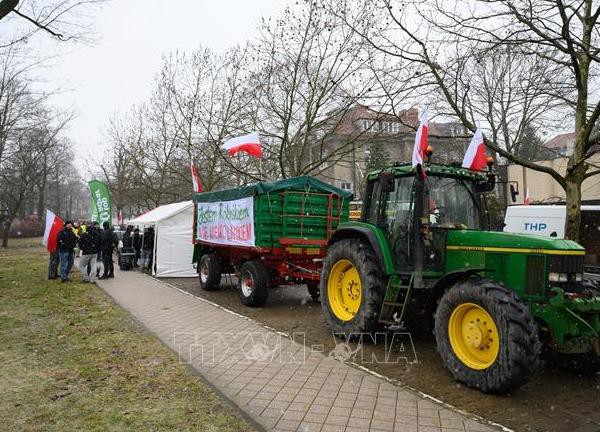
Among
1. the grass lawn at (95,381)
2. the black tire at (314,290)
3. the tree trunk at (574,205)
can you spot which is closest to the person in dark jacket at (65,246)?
the grass lawn at (95,381)

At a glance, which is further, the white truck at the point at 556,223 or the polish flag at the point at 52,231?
the polish flag at the point at 52,231

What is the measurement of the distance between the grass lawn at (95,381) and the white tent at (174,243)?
6.41m

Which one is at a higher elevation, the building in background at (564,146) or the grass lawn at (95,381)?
the building in background at (564,146)

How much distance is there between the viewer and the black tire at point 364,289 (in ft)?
21.8

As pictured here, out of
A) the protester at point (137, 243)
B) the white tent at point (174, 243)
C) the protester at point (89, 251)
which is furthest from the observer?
the protester at point (137, 243)

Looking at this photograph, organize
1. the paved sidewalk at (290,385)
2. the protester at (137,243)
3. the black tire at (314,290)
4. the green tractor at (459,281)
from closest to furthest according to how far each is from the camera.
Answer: the paved sidewalk at (290,385) < the green tractor at (459,281) < the black tire at (314,290) < the protester at (137,243)

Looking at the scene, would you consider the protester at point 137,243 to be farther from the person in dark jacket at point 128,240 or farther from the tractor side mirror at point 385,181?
the tractor side mirror at point 385,181

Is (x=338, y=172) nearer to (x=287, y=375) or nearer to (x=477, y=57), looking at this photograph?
(x=477, y=57)

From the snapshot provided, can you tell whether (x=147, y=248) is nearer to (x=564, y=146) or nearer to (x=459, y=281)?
(x=459, y=281)

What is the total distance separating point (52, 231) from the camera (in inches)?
579

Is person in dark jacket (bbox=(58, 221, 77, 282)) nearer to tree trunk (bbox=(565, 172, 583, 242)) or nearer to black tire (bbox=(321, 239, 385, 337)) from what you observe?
black tire (bbox=(321, 239, 385, 337))

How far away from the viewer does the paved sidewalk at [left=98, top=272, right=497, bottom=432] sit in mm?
4277

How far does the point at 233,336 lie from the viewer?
24.2ft

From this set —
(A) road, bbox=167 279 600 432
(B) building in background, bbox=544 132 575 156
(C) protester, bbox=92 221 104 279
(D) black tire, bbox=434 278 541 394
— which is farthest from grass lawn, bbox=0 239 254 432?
(B) building in background, bbox=544 132 575 156
